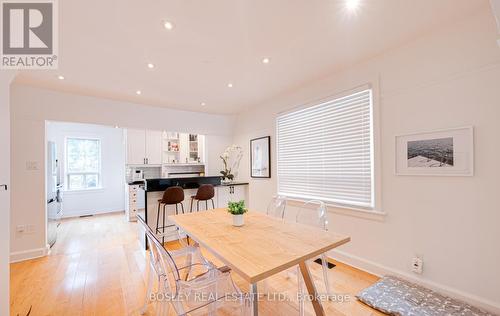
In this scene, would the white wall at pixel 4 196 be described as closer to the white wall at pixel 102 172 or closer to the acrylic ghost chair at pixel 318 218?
the acrylic ghost chair at pixel 318 218

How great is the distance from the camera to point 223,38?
1.98 meters

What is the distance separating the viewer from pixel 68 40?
1.96 metres

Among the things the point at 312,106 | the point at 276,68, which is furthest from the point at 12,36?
the point at 312,106

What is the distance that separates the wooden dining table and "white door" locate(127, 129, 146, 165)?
3932 millimetres

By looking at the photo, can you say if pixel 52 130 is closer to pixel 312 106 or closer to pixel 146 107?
pixel 146 107

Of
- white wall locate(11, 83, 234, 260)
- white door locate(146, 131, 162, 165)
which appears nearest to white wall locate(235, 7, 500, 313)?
white wall locate(11, 83, 234, 260)

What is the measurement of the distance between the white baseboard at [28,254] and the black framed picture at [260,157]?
11.5 feet

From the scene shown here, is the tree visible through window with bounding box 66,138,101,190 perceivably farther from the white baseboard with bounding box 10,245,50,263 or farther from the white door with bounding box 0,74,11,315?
the white door with bounding box 0,74,11,315

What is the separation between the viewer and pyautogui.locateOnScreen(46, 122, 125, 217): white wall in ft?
17.4

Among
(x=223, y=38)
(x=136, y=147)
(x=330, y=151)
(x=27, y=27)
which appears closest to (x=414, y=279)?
(x=330, y=151)

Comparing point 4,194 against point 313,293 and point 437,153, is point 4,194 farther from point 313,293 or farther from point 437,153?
point 437,153

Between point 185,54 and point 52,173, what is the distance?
3153 mm

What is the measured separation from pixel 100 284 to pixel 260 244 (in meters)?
2.05

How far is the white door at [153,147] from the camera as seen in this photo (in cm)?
558
